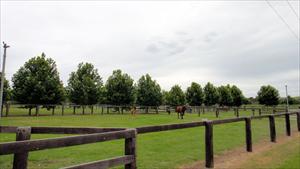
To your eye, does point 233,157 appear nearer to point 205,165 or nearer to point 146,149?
point 205,165

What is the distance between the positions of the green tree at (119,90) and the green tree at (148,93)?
4.69 metres

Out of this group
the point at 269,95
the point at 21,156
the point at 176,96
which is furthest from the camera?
the point at 269,95

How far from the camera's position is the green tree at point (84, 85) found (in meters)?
38.8

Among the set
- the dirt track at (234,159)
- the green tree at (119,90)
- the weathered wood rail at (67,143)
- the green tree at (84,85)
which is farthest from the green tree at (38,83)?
the weathered wood rail at (67,143)

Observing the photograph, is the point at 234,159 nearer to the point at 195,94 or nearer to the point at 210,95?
the point at 195,94

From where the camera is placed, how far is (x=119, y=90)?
4412 centimetres

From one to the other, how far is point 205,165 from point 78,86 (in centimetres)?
3399

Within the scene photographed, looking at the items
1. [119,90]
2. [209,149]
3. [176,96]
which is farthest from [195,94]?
[209,149]

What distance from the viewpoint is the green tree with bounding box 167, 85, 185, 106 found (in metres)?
59.2

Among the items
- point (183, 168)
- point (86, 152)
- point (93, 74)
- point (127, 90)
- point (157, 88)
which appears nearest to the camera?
point (183, 168)

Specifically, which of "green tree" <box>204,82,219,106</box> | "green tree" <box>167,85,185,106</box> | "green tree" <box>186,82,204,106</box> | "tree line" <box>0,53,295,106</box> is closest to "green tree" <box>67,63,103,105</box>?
"tree line" <box>0,53,295,106</box>

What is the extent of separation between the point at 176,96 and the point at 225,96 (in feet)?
52.8

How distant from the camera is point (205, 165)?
6730 millimetres

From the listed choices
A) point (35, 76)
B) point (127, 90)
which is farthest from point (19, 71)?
point (127, 90)
